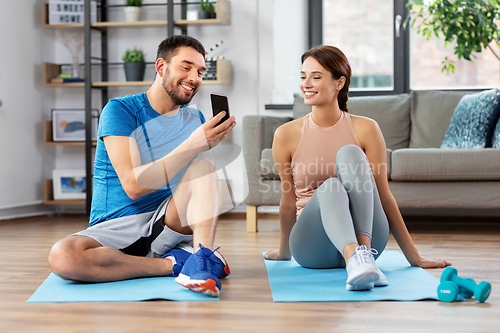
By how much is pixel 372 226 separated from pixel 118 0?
3.09 metres

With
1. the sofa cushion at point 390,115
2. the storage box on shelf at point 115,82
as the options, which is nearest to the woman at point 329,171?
the sofa cushion at point 390,115

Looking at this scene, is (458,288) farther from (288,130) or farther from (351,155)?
(288,130)

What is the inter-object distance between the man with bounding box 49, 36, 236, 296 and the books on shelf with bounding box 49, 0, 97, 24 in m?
2.37

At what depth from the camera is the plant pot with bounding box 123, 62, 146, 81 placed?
3811mm

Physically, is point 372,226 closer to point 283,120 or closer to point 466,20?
point 283,120

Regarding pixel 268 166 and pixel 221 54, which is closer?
pixel 268 166

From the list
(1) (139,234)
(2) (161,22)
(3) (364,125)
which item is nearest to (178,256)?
(1) (139,234)

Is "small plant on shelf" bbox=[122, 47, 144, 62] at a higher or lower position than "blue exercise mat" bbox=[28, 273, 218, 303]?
higher

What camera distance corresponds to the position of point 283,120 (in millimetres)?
3336

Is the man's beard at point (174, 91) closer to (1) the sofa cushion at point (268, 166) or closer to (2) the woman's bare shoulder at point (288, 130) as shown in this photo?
(2) the woman's bare shoulder at point (288, 130)

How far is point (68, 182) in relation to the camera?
155 inches

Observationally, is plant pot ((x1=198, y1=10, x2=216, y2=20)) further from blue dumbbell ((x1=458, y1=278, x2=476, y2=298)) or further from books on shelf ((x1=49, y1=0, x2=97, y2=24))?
blue dumbbell ((x1=458, y1=278, x2=476, y2=298))

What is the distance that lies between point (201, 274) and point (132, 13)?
282cm

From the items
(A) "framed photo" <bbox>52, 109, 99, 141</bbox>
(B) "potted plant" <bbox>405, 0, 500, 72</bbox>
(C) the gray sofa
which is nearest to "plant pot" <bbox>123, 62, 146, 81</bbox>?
(A) "framed photo" <bbox>52, 109, 99, 141</bbox>
